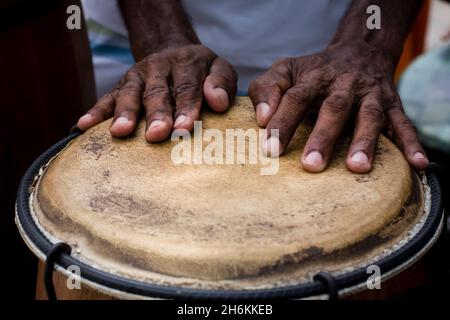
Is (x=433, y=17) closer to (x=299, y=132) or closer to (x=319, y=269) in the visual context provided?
(x=299, y=132)

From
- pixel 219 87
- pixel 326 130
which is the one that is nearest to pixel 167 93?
pixel 219 87

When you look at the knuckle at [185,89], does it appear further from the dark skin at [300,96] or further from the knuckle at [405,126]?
the knuckle at [405,126]

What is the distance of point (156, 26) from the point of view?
5.27ft

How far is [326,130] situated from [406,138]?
183mm

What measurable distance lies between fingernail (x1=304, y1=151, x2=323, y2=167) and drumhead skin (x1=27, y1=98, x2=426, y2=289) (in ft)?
0.07

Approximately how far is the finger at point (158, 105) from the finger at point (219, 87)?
8 centimetres

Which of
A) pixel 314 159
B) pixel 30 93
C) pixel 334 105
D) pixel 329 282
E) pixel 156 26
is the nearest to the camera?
pixel 329 282

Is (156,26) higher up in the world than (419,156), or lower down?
higher up

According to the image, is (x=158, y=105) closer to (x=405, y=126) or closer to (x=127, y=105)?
(x=127, y=105)

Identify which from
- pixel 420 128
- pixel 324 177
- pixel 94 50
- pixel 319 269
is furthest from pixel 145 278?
pixel 420 128

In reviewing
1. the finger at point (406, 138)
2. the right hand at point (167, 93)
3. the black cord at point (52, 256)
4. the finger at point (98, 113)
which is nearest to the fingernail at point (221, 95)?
the right hand at point (167, 93)

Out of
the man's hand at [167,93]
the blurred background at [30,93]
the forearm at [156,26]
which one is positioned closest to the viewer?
the man's hand at [167,93]

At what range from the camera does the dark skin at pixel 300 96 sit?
45.1 inches
